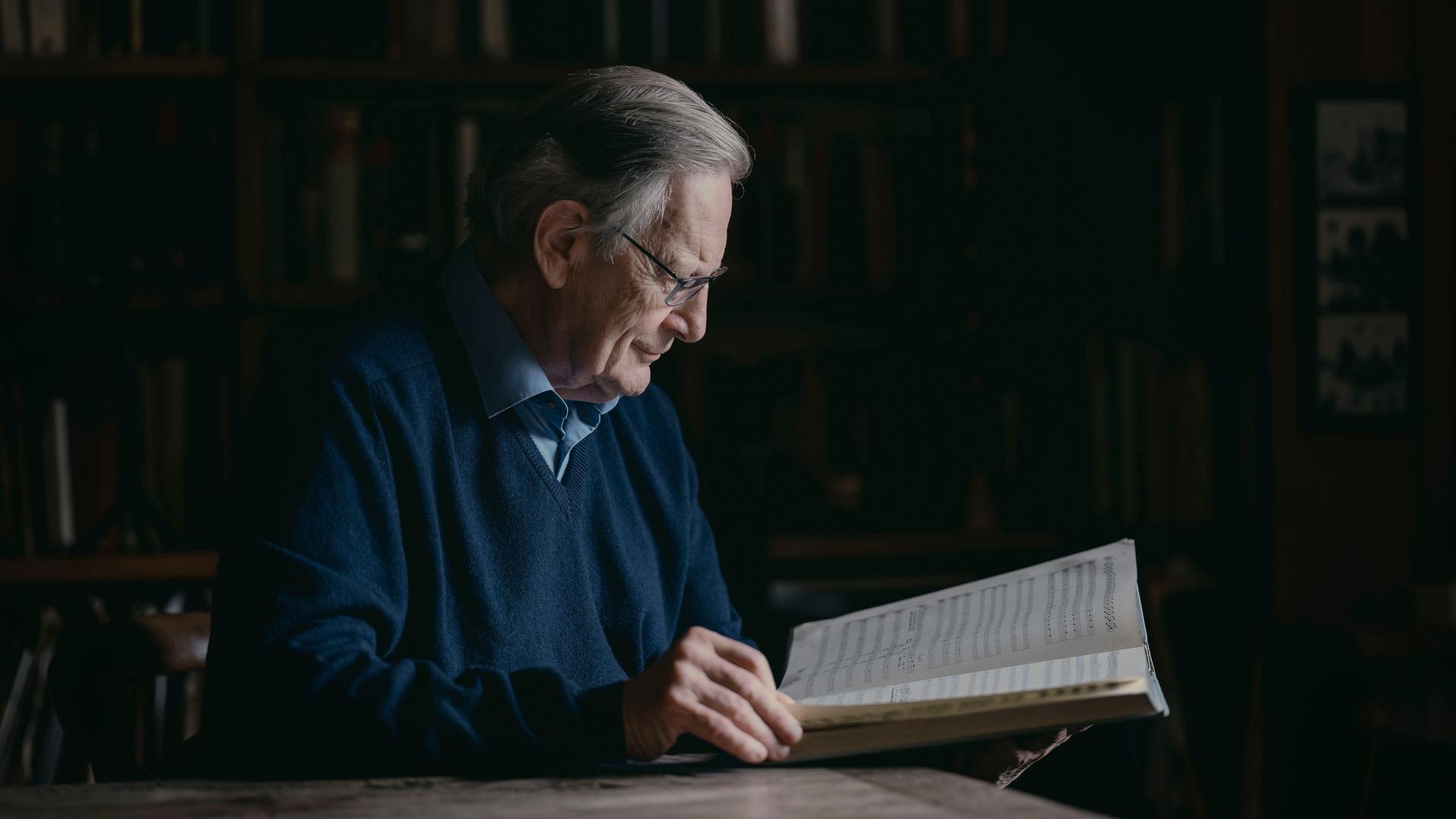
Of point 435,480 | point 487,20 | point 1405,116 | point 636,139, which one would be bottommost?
point 435,480

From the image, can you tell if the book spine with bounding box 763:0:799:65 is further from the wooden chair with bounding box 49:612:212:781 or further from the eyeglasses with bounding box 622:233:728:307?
the wooden chair with bounding box 49:612:212:781

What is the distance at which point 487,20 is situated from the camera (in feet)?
7.30

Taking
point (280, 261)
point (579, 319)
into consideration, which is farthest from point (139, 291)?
point (579, 319)

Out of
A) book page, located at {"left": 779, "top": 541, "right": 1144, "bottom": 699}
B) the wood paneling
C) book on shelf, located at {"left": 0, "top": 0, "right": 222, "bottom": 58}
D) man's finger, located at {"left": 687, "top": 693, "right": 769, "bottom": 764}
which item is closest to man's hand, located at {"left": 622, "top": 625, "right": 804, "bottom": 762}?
man's finger, located at {"left": 687, "top": 693, "right": 769, "bottom": 764}

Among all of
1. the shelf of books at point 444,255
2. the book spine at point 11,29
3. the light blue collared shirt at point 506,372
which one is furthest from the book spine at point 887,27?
the book spine at point 11,29

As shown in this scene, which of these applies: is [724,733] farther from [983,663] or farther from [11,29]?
[11,29]

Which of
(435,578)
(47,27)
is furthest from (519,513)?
(47,27)

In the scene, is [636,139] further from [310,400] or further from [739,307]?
[739,307]

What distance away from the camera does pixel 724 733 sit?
2.58 feet

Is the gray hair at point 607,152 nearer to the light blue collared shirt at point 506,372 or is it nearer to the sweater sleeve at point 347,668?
the light blue collared shirt at point 506,372

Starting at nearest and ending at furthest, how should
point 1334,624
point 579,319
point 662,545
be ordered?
1. point 579,319
2. point 662,545
3. point 1334,624

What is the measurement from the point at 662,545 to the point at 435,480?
30cm

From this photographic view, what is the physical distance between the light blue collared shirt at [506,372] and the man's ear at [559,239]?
0.06m

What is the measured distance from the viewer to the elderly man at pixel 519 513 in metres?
0.83
